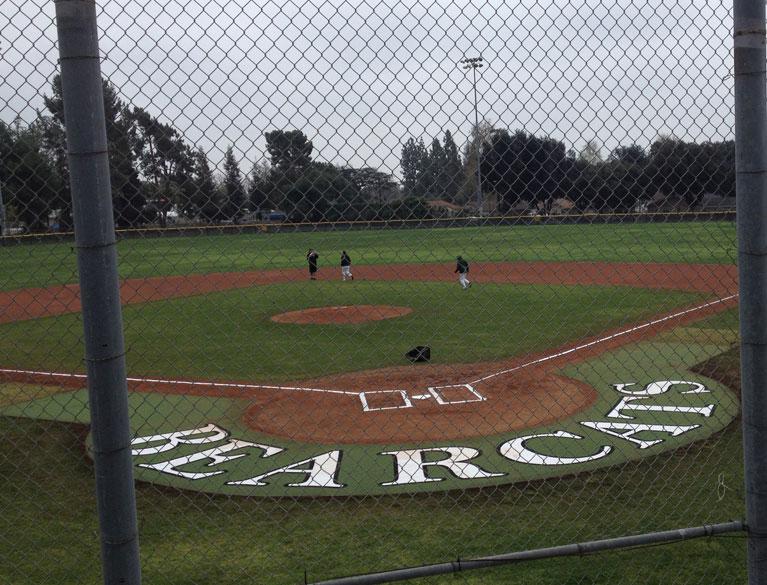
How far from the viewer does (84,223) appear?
2.76 meters

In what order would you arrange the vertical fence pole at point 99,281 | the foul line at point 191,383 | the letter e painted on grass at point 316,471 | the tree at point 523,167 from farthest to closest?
the foul line at point 191,383
the letter e painted on grass at point 316,471
the tree at point 523,167
the vertical fence pole at point 99,281

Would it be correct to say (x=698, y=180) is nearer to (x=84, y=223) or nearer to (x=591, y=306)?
(x=84, y=223)

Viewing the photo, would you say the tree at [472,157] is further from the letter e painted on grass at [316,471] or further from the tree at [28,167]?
the letter e painted on grass at [316,471]

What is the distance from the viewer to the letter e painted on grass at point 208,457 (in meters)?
8.42

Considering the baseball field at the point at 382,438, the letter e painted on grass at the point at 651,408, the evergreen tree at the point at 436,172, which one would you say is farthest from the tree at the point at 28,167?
the letter e painted on grass at the point at 651,408

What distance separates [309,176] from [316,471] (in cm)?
509

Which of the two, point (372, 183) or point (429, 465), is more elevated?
point (372, 183)

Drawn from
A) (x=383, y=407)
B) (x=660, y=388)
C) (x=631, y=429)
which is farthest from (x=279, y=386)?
(x=660, y=388)

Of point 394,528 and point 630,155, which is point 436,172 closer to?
point 630,155

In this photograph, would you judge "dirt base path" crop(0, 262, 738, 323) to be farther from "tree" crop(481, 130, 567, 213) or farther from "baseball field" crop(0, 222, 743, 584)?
"tree" crop(481, 130, 567, 213)

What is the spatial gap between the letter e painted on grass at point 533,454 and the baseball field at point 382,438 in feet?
0.13

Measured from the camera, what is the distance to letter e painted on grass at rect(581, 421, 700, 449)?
922 centimetres

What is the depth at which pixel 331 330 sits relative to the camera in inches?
691

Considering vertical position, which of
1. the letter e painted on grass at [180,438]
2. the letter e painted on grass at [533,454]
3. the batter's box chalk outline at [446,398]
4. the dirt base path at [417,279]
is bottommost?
the letter e painted on grass at [533,454]
